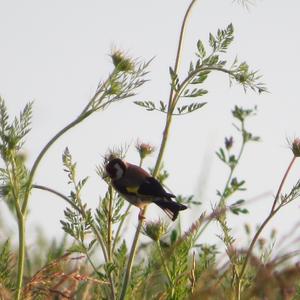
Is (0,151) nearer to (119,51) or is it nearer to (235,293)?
(119,51)

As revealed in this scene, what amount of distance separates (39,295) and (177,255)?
62 cm

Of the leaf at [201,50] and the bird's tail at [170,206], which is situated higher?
the leaf at [201,50]

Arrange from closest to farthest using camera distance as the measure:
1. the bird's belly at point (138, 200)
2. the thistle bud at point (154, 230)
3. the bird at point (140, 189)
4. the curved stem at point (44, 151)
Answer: the curved stem at point (44, 151) → the thistle bud at point (154, 230) → the bird at point (140, 189) → the bird's belly at point (138, 200)

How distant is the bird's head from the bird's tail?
0.87ft

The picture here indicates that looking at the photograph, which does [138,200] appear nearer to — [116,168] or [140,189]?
[140,189]

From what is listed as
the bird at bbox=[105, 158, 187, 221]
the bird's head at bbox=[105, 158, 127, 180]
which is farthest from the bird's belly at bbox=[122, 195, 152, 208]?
the bird's head at bbox=[105, 158, 127, 180]

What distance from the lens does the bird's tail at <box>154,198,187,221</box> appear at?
4.05m

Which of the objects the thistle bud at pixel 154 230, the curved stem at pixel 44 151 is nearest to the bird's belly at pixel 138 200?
the thistle bud at pixel 154 230

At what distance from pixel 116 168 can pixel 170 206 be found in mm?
371

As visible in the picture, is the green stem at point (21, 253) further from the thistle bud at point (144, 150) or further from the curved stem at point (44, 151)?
the thistle bud at point (144, 150)

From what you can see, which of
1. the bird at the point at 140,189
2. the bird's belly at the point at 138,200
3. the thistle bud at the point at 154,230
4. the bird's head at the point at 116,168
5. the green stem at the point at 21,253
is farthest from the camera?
the bird's belly at the point at 138,200

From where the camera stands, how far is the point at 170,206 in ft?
13.5

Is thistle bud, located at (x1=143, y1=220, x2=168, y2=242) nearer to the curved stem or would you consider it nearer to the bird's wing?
the bird's wing

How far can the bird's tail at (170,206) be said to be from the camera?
405cm
